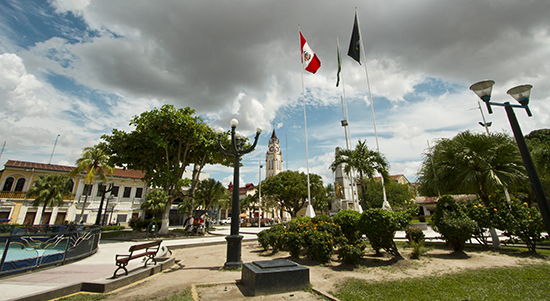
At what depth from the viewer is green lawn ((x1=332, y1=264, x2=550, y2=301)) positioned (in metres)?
4.59

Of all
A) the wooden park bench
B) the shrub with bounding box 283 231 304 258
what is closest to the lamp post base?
the shrub with bounding box 283 231 304 258

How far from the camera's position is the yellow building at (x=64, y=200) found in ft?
93.2

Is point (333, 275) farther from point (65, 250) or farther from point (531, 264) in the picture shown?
point (65, 250)

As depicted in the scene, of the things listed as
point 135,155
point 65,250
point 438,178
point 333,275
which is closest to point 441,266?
point 333,275

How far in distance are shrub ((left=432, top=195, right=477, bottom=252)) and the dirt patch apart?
554mm

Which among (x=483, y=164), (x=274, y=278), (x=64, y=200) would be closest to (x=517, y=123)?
(x=274, y=278)

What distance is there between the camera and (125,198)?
37.5m

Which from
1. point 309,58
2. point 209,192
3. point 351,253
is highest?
point 309,58

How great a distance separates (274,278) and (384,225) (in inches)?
174

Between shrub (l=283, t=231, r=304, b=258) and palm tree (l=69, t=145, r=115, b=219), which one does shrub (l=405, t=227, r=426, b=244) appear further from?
palm tree (l=69, t=145, r=115, b=219)

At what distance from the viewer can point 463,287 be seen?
5.09m

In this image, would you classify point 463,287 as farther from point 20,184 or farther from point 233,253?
point 20,184

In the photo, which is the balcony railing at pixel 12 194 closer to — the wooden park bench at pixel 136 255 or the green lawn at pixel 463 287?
the wooden park bench at pixel 136 255

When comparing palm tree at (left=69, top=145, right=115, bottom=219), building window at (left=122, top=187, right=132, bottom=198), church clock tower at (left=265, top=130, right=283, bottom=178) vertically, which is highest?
church clock tower at (left=265, top=130, right=283, bottom=178)
